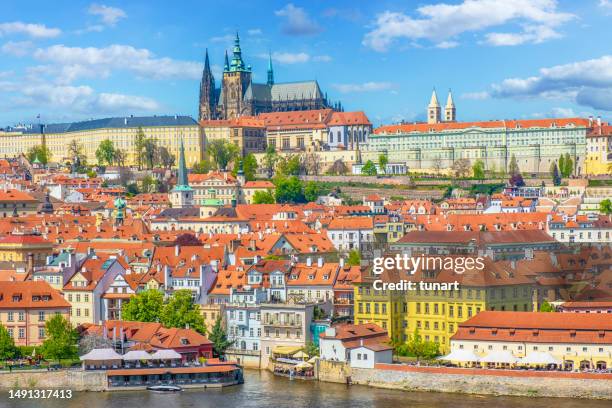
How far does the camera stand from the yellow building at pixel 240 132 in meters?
176

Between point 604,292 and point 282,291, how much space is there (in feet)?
41.8

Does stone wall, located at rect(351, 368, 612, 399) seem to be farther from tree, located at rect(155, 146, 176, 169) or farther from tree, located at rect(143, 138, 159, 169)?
tree, located at rect(155, 146, 176, 169)

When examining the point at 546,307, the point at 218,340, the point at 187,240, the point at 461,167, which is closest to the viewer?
the point at 218,340

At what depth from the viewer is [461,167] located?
501ft

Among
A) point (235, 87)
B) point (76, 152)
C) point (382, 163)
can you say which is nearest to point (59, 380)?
point (382, 163)

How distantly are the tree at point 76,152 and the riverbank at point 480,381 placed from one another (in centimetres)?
12177

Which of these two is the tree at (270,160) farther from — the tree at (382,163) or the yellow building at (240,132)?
the tree at (382,163)

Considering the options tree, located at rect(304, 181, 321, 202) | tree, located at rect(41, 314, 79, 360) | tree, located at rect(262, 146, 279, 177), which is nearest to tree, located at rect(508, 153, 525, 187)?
tree, located at rect(304, 181, 321, 202)

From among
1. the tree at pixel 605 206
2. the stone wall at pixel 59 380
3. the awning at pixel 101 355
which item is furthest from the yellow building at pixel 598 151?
the stone wall at pixel 59 380

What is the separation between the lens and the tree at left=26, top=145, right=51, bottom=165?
174 metres

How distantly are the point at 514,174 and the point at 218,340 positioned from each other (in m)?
94.1

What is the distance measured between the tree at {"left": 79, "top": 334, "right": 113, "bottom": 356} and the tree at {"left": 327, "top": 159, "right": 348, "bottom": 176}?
4219 inches

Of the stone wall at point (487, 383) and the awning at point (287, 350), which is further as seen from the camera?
the awning at point (287, 350)

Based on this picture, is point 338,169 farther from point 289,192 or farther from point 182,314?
point 182,314
